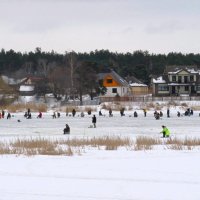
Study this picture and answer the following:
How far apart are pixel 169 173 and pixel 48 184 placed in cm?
342

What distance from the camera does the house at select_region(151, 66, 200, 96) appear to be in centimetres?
8762

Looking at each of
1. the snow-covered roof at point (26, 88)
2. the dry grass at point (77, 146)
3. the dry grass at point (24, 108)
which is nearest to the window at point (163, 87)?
the snow-covered roof at point (26, 88)

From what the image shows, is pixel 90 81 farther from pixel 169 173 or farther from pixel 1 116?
pixel 169 173

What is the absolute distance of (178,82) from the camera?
8769 centimetres

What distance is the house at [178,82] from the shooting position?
87.6 metres

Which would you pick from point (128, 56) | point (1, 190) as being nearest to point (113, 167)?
point (1, 190)

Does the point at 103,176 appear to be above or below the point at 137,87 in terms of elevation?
below

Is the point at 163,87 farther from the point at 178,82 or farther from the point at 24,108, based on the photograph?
the point at 24,108

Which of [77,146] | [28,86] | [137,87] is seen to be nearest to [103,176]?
[77,146]

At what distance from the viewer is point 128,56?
147 meters

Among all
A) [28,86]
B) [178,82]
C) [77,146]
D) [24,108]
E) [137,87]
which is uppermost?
[28,86]

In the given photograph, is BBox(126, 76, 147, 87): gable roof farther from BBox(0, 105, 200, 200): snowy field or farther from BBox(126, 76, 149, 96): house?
BBox(0, 105, 200, 200): snowy field

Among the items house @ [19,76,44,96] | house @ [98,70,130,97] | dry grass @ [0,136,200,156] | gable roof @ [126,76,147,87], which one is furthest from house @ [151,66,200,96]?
dry grass @ [0,136,200,156]

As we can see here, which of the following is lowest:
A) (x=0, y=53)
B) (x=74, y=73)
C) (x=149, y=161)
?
(x=149, y=161)
